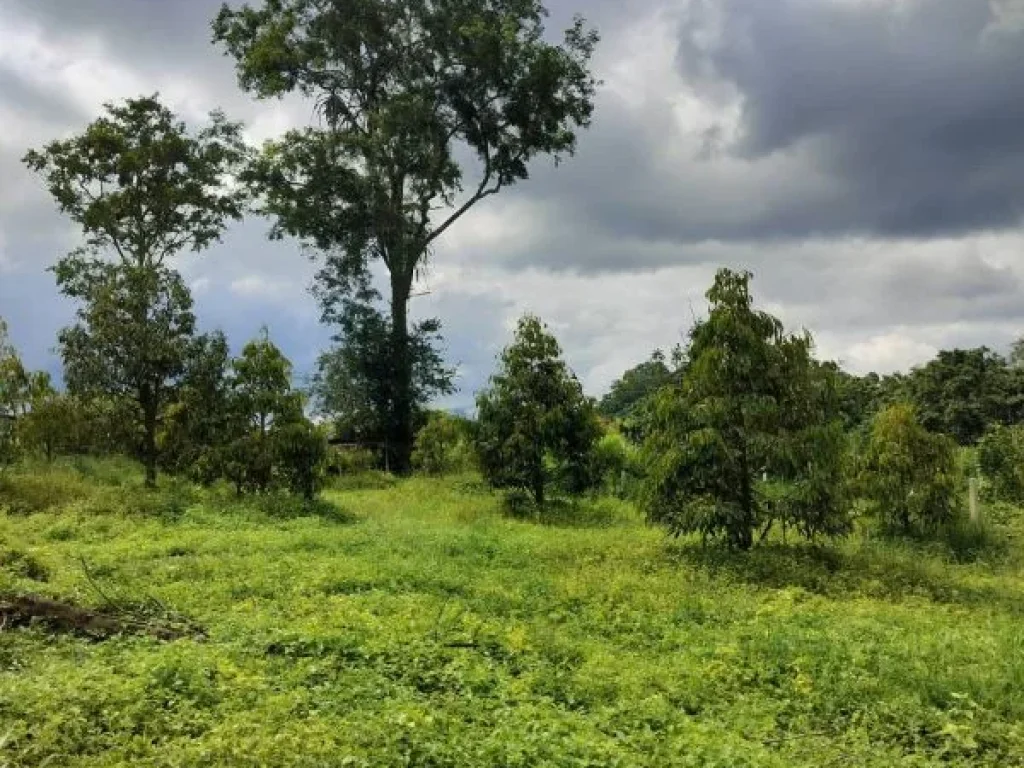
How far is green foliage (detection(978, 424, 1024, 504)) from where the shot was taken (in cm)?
2081

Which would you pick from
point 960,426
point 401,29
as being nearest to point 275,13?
point 401,29

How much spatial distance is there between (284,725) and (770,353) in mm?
10113

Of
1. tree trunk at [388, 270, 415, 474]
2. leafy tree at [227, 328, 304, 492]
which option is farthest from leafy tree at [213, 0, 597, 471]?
leafy tree at [227, 328, 304, 492]

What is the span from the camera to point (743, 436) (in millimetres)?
13445

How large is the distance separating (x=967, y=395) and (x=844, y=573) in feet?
106

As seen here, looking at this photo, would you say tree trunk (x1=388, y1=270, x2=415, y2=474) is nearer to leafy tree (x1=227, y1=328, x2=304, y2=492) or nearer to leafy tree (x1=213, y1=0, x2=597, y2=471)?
leafy tree (x1=213, y1=0, x2=597, y2=471)

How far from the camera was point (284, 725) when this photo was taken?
5922 mm

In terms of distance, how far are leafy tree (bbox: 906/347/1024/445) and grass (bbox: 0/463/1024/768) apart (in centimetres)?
2816

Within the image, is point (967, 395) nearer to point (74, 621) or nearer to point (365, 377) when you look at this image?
point (365, 377)

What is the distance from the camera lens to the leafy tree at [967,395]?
129 ft

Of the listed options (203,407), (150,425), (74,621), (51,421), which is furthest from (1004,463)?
(51,421)

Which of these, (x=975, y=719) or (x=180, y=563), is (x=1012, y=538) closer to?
(x=975, y=719)

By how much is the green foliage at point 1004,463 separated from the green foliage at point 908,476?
4652 mm

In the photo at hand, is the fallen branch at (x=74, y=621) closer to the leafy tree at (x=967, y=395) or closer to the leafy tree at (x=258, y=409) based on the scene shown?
the leafy tree at (x=258, y=409)
